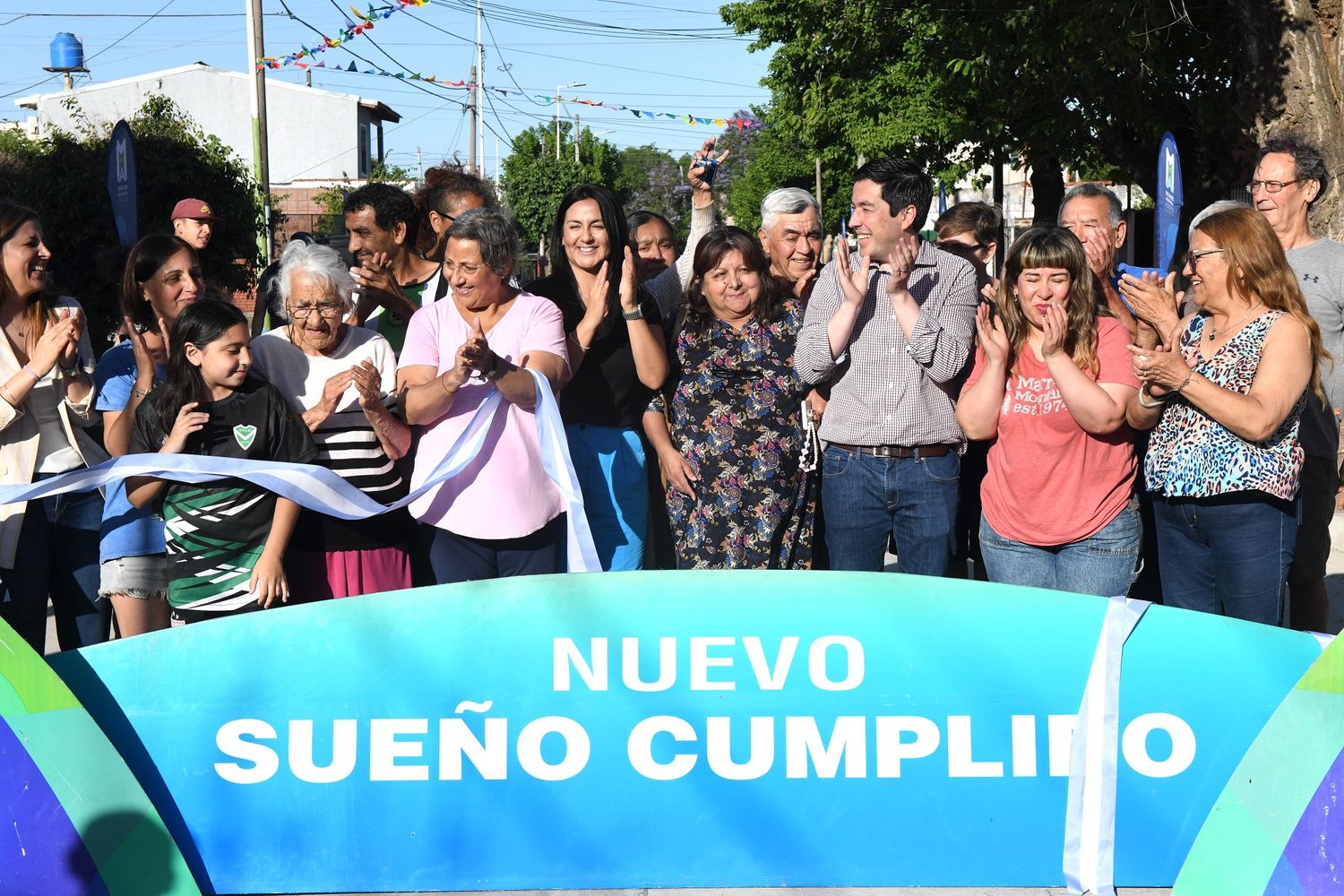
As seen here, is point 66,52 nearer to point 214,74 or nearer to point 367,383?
point 214,74

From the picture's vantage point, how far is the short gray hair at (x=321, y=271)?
396 centimetres

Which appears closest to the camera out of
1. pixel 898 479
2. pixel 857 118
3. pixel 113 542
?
pixel 113 542

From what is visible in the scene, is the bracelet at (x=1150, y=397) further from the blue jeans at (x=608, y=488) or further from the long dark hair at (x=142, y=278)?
the long dark hair at (x=142, y=278)

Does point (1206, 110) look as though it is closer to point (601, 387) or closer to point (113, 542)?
point (601, 387)

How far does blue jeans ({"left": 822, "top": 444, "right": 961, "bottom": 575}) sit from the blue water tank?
53.6m

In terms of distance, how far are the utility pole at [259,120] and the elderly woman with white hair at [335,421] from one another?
1761cm

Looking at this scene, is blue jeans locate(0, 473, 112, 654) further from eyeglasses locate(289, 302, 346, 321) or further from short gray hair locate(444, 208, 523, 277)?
short gray hair locate(444, 208, 523, 277)

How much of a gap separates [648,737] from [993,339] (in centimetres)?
171

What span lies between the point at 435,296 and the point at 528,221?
61716 mm

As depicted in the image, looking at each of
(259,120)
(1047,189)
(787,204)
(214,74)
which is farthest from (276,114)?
(787,204)

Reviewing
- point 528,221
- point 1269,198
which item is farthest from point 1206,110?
point 528,221

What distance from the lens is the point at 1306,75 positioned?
9156 mm

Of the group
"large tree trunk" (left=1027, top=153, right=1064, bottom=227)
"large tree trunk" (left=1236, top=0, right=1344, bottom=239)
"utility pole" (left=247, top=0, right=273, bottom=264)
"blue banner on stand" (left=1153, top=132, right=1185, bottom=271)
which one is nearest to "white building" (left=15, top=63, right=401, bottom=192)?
"utility pole" (left=247, top=0, right=273, bottom=264)

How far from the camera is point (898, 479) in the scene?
4.13 metres
